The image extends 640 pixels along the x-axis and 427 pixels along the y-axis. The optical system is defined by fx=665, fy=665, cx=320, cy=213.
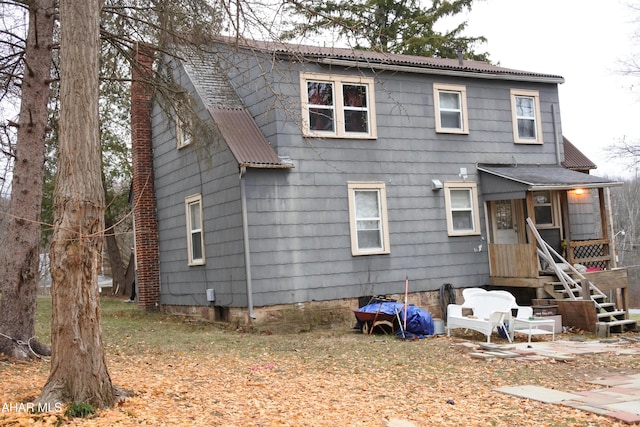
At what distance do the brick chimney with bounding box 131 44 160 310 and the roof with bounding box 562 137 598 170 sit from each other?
11892 millimetres

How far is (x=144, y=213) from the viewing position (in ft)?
62.3

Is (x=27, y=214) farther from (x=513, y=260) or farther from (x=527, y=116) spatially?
(x=527, y=116)

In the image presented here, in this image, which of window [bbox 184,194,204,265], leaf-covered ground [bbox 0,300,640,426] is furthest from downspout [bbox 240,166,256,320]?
window [bbox 184,194,204,265]

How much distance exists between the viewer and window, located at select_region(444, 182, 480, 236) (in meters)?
16.9

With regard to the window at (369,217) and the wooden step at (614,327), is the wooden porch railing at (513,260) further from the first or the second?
the window at (369,217)

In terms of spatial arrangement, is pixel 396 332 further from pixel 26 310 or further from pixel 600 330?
pixel 26 310

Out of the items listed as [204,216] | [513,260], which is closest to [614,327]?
[513,260]

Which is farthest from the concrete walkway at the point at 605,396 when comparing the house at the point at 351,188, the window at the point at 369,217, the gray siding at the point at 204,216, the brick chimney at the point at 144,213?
the brick chimney at the point at 144,213

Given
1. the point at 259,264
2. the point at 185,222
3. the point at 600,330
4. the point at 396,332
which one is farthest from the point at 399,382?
the point at 185,222

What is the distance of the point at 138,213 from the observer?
19.0 m

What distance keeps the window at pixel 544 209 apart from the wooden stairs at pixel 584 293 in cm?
209

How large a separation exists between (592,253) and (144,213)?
12659mm

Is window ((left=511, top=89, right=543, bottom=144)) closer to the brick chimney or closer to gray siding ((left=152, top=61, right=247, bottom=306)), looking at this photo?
gray siding ((left=152, top=61, right=247, bottom=306))

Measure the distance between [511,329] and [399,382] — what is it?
511 centimetres
